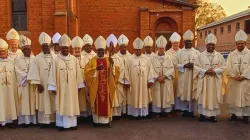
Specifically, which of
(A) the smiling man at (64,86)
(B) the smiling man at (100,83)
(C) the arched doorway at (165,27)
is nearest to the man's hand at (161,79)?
(B) the smiling man at (100,83)

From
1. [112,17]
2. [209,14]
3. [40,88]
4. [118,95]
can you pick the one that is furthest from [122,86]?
[209,14]

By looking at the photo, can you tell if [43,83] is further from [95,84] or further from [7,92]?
[95,84]

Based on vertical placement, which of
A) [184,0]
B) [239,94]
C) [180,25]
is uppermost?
[184,0]

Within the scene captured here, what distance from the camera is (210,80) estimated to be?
919cm

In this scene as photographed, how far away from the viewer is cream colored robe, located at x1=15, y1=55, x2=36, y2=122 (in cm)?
879

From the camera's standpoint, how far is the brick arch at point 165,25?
18.7 m

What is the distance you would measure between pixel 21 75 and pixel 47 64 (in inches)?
29.9

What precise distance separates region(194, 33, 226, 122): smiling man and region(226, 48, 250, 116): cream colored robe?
12.7 inches

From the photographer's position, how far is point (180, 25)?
61.1ft

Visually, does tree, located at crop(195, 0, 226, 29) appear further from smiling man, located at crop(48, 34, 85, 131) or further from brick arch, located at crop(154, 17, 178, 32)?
smiling man, located at crop(48, 34, 85, 131)

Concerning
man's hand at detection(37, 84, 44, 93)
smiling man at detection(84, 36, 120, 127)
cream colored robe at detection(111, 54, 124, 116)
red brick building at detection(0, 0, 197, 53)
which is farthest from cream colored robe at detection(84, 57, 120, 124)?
red brick building at detection(0, 0, 197, 53)

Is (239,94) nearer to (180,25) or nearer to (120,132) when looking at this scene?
(120,132)

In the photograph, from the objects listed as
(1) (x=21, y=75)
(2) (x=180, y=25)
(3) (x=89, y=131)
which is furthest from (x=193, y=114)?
(2) (x=180, y=25)

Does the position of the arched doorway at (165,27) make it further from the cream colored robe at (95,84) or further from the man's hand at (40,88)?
the man's hand at (40,88)
